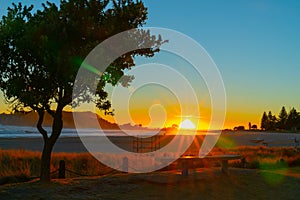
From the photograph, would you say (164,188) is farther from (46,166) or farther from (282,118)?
(282,118)

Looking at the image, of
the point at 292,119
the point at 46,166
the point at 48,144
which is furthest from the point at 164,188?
the point at 292,119

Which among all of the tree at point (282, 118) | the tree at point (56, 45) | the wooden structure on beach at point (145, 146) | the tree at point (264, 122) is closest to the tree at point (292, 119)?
the tree at point (282, 118)

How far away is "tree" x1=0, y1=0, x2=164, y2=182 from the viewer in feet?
30.3

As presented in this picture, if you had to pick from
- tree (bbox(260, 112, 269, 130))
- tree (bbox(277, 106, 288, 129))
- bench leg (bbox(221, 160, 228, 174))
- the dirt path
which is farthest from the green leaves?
tree (bbox(260, 112, 269, 130))

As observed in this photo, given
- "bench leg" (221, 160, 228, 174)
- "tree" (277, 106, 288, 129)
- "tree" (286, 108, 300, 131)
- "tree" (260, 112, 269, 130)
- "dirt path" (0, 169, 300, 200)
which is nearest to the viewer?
"dirt path" (0, 169, 300, 200)

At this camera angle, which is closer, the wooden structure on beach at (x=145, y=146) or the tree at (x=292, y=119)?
the wooden structure on beach at (x=145, y=146)

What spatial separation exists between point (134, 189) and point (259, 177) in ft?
14.8

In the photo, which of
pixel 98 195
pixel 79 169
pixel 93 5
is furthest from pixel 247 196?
pixel 79 169

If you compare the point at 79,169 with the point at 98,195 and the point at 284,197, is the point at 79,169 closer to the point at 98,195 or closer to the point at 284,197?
the point at 98,195

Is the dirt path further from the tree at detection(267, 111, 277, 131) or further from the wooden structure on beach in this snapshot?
the tree at detection(267, 111, 277, 131)

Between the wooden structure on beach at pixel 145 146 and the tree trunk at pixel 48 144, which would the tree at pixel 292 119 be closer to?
the wooden structure on beach at pixel 145 146

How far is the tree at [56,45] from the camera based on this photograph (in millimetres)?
9242

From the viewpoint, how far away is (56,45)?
9523mm

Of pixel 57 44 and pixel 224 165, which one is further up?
pixel 57 44
